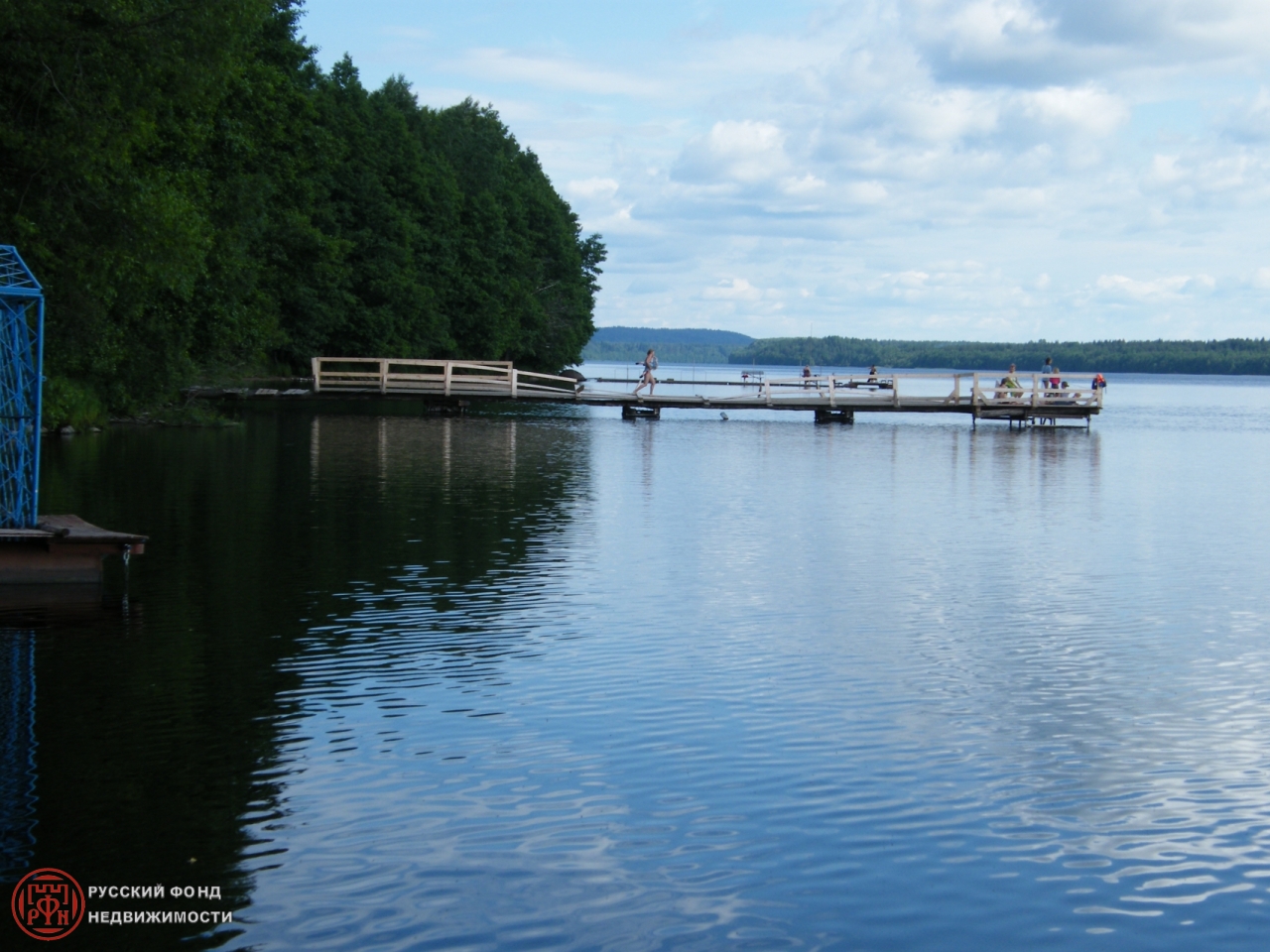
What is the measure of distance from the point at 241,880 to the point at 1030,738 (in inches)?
240

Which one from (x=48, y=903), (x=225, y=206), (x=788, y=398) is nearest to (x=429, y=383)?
(x=788, y=398)

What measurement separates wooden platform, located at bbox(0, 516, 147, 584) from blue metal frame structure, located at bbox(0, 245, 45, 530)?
0.43 meters

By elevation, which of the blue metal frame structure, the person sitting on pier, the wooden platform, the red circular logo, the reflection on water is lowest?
the red circular logo

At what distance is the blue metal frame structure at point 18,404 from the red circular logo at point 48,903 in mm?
7945

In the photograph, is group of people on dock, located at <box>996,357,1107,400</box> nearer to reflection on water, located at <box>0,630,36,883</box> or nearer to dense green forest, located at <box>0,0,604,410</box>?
dense green forest, located at <box>0,0,604,410</box>

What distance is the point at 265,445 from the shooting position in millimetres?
34656

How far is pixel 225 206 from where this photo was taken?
1484 inches

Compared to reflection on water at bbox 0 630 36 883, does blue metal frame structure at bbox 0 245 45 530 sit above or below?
above

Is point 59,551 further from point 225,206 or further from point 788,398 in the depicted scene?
point 788,398

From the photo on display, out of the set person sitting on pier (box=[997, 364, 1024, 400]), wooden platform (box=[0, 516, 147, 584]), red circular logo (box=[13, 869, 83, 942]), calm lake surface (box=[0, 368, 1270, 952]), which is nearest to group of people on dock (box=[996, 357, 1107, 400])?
person sitting on pier (box=[997, 364, 1024, 400])

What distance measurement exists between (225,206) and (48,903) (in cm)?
3349

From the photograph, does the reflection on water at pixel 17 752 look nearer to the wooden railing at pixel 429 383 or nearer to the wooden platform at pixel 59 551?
the wooden platform at pixel 59 551

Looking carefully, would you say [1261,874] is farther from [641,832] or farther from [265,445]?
[265,445]

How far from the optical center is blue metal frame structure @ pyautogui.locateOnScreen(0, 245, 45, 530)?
47.6 ft
